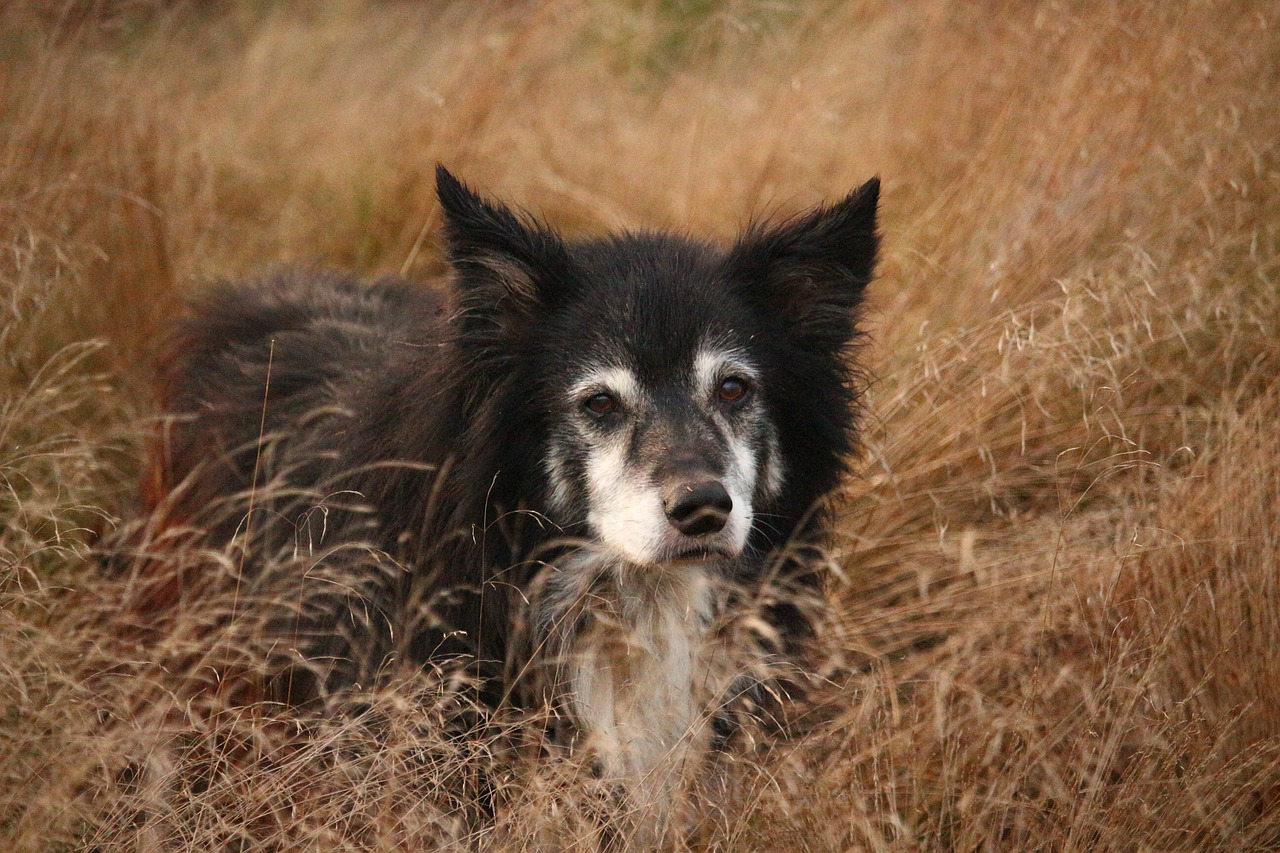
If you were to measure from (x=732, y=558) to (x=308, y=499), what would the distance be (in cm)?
127

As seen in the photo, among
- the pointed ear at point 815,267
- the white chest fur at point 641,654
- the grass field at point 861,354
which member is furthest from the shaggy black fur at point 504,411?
the grass field at point 861,354

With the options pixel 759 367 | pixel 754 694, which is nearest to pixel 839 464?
pixel 759 367

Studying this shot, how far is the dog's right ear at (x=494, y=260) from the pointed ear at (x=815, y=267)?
0.53 metres

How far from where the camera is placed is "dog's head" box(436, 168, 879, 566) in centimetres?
301

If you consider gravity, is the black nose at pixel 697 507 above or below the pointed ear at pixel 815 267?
below

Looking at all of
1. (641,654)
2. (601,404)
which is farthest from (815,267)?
(641,654)

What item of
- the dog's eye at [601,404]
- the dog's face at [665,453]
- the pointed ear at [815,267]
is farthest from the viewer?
the pointed ear at [815,267]

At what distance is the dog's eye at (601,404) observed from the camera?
312 centimetres

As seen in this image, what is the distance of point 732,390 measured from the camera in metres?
3.18

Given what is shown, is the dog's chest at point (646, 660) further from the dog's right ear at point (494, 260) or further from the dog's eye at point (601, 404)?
the dog's right ear at point (494, 260)

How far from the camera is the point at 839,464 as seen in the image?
338cm

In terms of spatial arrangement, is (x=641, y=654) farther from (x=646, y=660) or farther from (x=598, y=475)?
(x=598, y=475)

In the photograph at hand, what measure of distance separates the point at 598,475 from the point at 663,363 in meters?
0.34

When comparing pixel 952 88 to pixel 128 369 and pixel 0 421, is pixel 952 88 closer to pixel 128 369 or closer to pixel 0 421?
pixel 128 369
